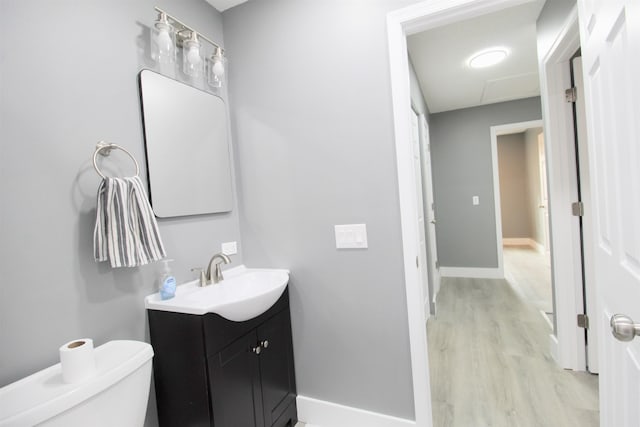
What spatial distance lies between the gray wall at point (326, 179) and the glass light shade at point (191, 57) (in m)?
0.32

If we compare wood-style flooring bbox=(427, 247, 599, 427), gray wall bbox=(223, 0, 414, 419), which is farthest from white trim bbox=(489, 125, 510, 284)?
gray wall bbox=(223, 0, 414, 419)

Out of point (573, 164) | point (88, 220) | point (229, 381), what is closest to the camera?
point (88, 220)

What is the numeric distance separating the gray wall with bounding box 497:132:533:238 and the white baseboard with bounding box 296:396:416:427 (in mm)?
6024

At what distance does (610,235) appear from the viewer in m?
0.81

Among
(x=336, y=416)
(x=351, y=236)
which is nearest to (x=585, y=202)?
(x=351, y=236)

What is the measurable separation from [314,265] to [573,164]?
178cm

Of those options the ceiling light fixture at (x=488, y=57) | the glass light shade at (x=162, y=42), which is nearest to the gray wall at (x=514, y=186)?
the ceiling light fixture at (x=488, y=57)

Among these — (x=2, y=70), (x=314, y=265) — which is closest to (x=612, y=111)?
(x=314, y=265)

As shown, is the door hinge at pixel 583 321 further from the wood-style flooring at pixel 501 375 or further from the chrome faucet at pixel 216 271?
the chrome faucet at pixel 216 271

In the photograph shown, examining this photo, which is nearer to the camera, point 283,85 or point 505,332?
point 283,85

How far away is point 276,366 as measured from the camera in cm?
152

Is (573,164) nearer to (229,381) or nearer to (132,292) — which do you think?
(229,381)

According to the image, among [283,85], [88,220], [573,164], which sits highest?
[283,85]

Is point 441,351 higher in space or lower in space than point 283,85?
lower
